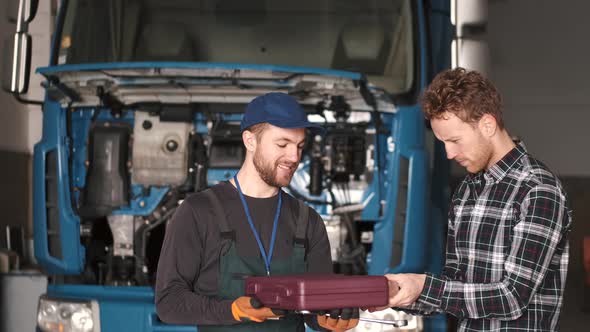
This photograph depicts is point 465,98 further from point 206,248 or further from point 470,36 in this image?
point 470,36

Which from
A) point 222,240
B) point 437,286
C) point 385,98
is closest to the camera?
point 437,286

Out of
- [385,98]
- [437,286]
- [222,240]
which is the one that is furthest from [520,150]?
[385,98]

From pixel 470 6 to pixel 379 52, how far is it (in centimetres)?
63

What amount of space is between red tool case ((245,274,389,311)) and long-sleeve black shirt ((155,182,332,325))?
0.66ft

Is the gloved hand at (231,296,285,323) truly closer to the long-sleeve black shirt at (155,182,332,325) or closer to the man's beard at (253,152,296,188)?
the long-sleeve black shirt at (155,182,332,325)

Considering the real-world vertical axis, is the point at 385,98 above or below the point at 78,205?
above

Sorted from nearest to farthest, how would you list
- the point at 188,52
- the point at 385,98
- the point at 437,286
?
1. the point at 437,286
2. the point at 385,98
3. the point at 188,52

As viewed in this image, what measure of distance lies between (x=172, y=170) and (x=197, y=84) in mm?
607

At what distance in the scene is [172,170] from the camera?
17.3 feet

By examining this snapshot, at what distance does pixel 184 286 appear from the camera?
2723 millimetres

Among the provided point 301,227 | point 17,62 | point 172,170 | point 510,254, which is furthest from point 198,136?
point 510,254

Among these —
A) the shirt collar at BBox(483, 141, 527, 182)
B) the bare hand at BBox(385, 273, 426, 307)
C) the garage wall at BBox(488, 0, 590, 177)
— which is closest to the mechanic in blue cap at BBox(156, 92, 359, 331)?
the bare hand at BBox(385, 273, 426, 307)

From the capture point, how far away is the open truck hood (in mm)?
4641

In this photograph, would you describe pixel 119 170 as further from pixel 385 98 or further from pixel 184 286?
pixel 184 286
